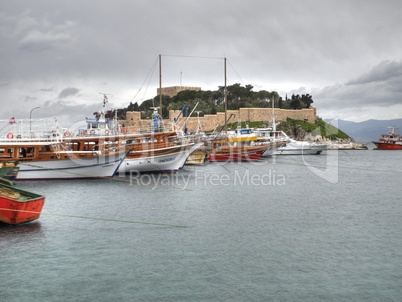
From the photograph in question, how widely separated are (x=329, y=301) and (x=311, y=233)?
8498 millimetres

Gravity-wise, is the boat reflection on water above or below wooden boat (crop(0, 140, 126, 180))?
below

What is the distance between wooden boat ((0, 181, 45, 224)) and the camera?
2200cm

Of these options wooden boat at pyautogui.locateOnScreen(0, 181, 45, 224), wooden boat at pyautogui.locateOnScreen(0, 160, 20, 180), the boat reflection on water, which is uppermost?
wooden boat at pyautogui.locateOnScreen(0, 160, 20, 180)

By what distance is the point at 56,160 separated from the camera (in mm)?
41719

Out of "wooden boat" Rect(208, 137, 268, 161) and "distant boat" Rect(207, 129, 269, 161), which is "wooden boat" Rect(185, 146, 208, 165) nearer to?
"distant boat" Rect(207, 129, 269, 161)

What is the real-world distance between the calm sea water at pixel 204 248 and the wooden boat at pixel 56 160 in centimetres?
634

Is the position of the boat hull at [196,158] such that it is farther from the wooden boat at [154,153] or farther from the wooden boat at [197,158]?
the wooden boat at [154,153]

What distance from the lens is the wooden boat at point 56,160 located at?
134 ft

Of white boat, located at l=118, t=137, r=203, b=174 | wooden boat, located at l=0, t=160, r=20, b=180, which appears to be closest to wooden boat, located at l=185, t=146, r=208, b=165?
white boat, located at l=118, t=137, r=203, b=174

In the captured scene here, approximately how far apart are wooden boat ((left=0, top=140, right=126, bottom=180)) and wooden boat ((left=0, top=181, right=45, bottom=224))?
1743 cm

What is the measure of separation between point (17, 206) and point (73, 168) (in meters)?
20.9

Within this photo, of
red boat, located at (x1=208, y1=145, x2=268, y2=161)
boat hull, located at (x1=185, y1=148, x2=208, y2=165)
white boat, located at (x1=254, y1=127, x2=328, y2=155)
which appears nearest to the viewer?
boat hull, located at (x1=185, y1=148, x2=208, y2=165)

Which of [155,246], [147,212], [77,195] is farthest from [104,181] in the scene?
[155,246]

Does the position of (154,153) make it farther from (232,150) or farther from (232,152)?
(232,152)
